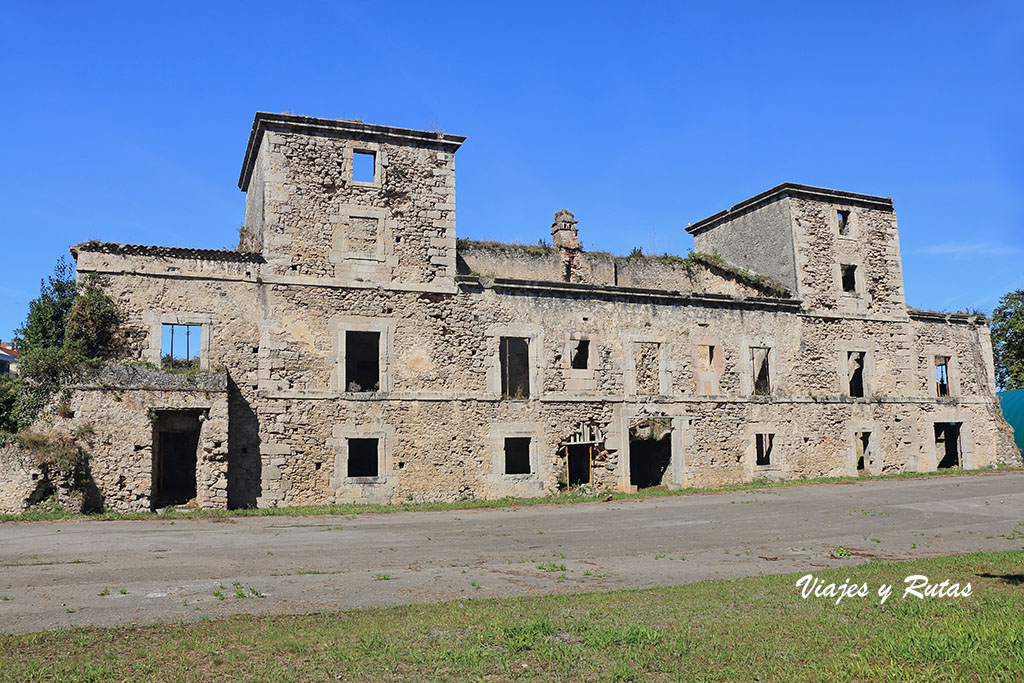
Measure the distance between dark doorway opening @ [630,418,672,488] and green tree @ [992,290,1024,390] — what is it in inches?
1047

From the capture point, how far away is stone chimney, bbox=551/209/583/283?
25.4m

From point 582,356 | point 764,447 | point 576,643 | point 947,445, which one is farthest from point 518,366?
point 576,643

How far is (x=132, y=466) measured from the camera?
53.9 ft

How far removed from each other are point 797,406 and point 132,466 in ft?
63.5

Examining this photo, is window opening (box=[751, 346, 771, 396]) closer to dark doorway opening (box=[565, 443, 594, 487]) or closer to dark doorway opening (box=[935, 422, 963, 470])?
dark doorway opening (box=[565, 443, 594, 487])

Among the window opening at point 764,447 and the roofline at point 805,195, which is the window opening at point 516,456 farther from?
the roofline at point 805,195

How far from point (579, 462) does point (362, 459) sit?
7.06 meters

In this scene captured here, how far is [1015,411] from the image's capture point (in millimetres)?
31391

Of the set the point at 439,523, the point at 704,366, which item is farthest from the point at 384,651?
the point at 704,366

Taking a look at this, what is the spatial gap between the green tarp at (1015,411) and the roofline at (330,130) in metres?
25.9

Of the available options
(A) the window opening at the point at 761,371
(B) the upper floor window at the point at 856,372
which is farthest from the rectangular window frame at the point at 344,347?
(B) the upper floor window at the point at 856,372

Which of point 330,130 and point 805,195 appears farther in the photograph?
point 805,195

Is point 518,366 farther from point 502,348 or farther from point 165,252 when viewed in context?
point 165,252

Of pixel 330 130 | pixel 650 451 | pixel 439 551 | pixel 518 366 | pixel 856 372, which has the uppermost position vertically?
pixel 330 130
